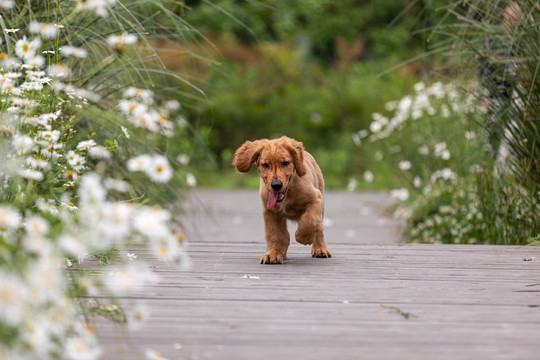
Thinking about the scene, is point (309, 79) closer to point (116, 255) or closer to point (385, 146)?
point (385, 146)

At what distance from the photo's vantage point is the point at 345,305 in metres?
2.72

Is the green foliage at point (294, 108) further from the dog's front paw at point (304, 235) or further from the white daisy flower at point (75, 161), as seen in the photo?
the white daisy flower at point (75, 161)

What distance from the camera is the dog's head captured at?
11.4ft

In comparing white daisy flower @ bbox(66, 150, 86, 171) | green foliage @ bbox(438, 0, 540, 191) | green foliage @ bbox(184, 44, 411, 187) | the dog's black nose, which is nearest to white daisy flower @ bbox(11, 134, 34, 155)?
white daisy flower @ bbox(66, 150, 86, 171)

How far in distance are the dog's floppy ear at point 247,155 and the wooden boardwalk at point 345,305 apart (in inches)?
17.4

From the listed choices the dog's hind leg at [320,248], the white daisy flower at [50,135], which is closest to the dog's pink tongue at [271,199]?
the dog's hind leg at [320,248]

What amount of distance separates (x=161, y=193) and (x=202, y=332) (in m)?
3.23

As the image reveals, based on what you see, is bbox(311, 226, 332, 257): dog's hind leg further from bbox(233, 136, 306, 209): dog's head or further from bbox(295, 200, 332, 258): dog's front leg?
bbox(233, 136, 306, 209): dog's head

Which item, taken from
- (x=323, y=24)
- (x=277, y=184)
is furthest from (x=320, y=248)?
(x=323, y=24)

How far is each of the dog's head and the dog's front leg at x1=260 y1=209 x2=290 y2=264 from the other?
6.9 inches

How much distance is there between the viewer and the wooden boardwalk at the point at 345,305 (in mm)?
2217

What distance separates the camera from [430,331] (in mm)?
2406

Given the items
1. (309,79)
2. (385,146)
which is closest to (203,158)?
(309,79)

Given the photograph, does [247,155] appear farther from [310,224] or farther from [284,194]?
[310,224]
